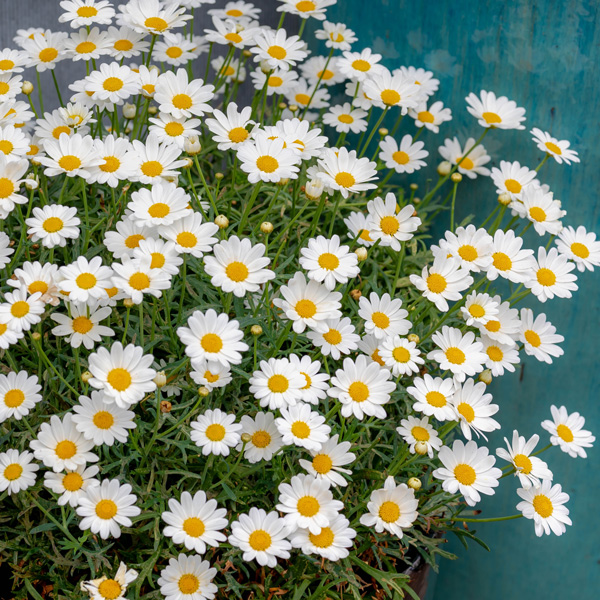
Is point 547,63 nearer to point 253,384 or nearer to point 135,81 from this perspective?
point 135,81

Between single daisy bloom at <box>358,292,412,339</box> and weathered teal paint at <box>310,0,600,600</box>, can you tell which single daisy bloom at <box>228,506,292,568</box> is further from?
weathered teal paint at <box>310,0,600,600</box>

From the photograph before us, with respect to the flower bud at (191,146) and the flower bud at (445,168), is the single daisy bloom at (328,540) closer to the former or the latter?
the flower bud at (191,146)

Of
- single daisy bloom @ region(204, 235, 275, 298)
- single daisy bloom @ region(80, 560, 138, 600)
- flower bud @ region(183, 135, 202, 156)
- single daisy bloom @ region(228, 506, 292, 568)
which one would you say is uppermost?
flower bud @ region(183, 135, 202, 156)

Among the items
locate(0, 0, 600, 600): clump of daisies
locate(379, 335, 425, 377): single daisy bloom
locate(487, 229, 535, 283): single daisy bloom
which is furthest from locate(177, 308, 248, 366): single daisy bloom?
locate(487, 229, 535, 283): single daisy bloom

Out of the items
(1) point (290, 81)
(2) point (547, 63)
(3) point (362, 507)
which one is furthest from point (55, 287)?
(2) point (547, 63)

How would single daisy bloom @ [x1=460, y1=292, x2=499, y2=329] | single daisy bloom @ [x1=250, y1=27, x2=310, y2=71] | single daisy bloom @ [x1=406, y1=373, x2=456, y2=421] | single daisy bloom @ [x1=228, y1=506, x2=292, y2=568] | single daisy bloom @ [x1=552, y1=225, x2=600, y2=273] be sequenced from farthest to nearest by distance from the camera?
1. single daisy bloom @ [x1=250, y1=27, x2=310, y2=71]
2. single daisy bloom @ [x1=552, y1=225, x2=600, y2=273]
3. single daisy bloom @ [x1=460, y1=292, x2=499, y2=329]
4. single daisy bloom @ [x1=406, y1=373, x2=456, y2=421]
5. single daisy bloom @ [x1=228, y1=506, x2=292, y2=568]

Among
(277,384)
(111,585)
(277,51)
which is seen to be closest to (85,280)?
(277,384)
